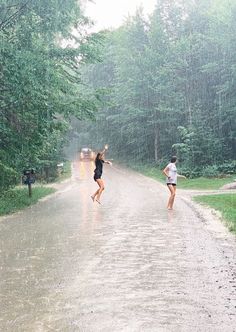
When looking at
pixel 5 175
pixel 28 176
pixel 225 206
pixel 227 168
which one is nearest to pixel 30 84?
pixel 5 175

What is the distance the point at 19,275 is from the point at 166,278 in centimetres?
243

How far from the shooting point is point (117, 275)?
7.25m

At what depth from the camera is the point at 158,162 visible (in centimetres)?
4528

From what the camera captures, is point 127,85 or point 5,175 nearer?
point 5,175

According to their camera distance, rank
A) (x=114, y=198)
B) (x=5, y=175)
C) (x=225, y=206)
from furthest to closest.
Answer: (x=114, y=198)
(x=5, y=175)
(x=225, y=206)

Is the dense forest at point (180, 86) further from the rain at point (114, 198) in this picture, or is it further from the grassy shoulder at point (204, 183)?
the grassy shoulder at point (204, 183)

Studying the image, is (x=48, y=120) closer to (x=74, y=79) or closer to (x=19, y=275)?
(x=74, y=79)

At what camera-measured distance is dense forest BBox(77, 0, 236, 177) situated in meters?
36.9

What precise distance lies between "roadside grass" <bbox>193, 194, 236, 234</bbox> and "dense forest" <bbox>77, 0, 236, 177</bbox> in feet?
47.4

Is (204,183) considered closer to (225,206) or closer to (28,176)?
(225,206)

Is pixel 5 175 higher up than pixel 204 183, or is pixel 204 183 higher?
pixel 5 175

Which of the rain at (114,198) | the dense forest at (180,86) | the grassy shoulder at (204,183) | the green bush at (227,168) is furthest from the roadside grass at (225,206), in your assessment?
the green bush at (227,168)

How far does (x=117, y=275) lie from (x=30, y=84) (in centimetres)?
1059

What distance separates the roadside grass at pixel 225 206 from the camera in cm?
1287
